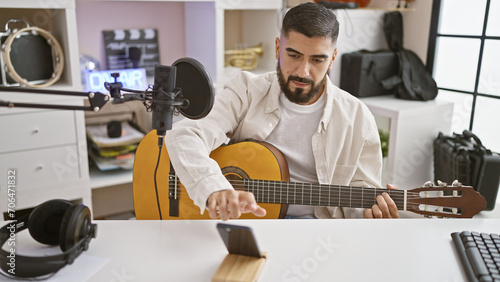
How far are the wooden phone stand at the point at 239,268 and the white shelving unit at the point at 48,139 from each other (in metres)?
1.40

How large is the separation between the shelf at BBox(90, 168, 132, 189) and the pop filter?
5.09 feet

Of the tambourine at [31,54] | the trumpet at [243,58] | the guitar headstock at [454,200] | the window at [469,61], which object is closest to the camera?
the guitar headstock at [454,200]

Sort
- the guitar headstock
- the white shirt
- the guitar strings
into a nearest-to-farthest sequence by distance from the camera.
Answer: the guitar headstock < the guitar strings < the white shirt

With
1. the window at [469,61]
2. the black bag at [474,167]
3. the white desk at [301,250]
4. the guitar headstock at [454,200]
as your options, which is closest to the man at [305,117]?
the guitar headstock at [454,200]

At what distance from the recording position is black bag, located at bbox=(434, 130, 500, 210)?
2113mm

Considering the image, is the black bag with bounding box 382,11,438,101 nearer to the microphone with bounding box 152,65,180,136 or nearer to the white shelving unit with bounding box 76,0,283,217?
the white shelving unit with bounding box 76,0,283,217

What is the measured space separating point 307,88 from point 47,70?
4.28ft

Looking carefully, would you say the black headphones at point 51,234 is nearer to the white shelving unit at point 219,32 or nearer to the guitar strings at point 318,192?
the guitar strings at point 318,192

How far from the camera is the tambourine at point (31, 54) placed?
1936 mm

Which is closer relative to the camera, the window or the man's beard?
the man's beard

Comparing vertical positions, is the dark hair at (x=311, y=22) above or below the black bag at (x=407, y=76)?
above

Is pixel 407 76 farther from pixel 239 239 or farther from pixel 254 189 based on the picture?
pixel 239 239

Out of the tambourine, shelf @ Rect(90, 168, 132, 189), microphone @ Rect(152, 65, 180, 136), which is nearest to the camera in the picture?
microphone @ Rect(152, 65, 180, 136)

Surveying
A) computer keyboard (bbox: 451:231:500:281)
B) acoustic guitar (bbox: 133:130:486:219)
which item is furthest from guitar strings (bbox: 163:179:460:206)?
computer keyboard (bbox: 451:231:500:281)
